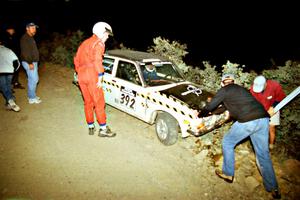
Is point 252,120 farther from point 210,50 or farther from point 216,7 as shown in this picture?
point 216,7

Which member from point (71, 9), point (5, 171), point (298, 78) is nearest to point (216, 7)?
point (71, 9)

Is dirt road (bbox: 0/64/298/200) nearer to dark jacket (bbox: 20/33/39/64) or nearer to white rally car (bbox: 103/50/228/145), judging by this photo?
white rally car (bbox: 103/50/228/145)

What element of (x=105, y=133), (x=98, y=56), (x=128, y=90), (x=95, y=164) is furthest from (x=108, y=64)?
(x=95, y=164)

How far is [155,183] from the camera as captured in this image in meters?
3.98

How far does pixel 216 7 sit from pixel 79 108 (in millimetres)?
20317

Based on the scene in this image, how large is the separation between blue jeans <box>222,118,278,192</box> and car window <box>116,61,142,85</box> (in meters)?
2.32

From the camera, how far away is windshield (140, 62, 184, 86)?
5.35 meters

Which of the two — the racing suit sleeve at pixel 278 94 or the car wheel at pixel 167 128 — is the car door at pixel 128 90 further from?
the racing suit sleeve at pixel 278 94

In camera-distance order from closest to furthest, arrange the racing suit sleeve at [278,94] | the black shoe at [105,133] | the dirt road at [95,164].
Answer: the dirt road at [95,164] < the racing suit sleeve at [278,94] < the black shoe at [105,133]

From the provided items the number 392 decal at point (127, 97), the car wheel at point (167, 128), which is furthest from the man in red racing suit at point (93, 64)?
the car wheel at point (167, 128)

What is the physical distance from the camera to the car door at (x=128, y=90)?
5203mm

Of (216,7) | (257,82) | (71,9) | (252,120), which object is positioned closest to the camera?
(252,120)

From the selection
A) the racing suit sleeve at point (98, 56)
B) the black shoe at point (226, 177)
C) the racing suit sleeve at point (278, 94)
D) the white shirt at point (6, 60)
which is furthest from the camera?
the white shirt at point (6, 60)

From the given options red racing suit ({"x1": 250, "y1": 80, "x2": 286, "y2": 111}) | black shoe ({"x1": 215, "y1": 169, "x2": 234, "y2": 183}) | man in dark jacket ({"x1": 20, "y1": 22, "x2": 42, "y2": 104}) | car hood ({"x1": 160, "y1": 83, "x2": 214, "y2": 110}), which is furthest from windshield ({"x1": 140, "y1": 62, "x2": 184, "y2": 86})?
man in dark jacket ({"x1": 20, "y1": 22, "x2": 42, "y2": 104})
